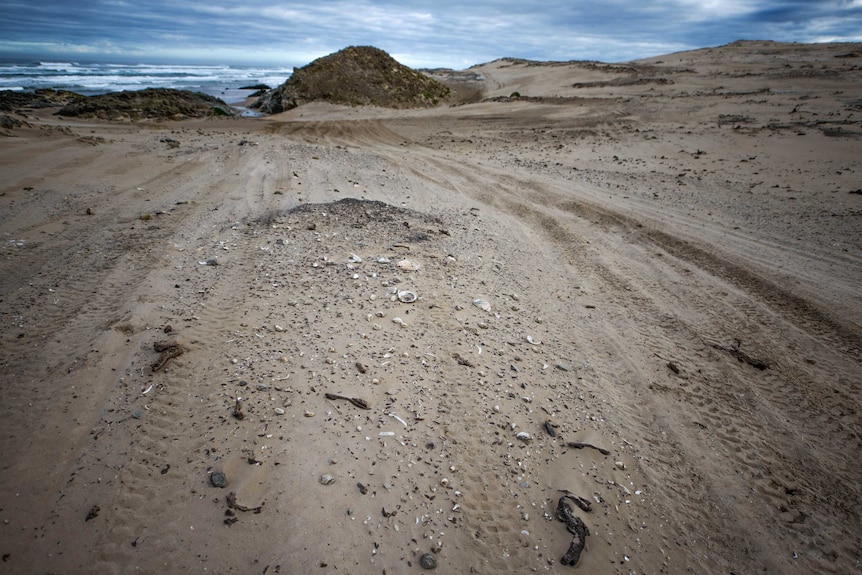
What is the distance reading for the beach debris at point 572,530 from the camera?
2059 mm

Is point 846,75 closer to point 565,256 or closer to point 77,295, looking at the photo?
point 565,256

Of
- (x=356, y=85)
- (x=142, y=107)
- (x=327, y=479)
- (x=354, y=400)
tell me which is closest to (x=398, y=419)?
(x=354, y=400)

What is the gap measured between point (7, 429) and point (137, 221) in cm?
403

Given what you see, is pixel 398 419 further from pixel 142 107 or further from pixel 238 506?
pixel 142 107

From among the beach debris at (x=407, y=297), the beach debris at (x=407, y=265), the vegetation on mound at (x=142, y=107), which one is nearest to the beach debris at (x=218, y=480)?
the beach debris at (x=407, y=297)

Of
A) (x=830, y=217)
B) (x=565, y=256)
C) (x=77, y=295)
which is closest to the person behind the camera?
(x=77, y=295)

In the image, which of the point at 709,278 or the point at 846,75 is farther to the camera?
the point at 846,75

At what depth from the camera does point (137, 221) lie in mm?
5508

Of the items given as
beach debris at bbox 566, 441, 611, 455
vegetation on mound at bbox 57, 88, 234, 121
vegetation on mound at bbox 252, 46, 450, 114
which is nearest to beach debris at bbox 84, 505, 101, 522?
beach debris at bbox 566, 441, 611, 455

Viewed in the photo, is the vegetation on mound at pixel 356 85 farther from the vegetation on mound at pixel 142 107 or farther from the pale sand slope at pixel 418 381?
the pale sand slope at pixel 418 381

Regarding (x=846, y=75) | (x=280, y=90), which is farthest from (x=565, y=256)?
(x=846, y=75)

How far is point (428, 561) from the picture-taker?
6.49ft

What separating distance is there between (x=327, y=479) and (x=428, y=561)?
2.43 feet

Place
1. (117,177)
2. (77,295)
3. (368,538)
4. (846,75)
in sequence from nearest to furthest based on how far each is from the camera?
(368,538)
(77,295)
(117,177)
(846,75)
